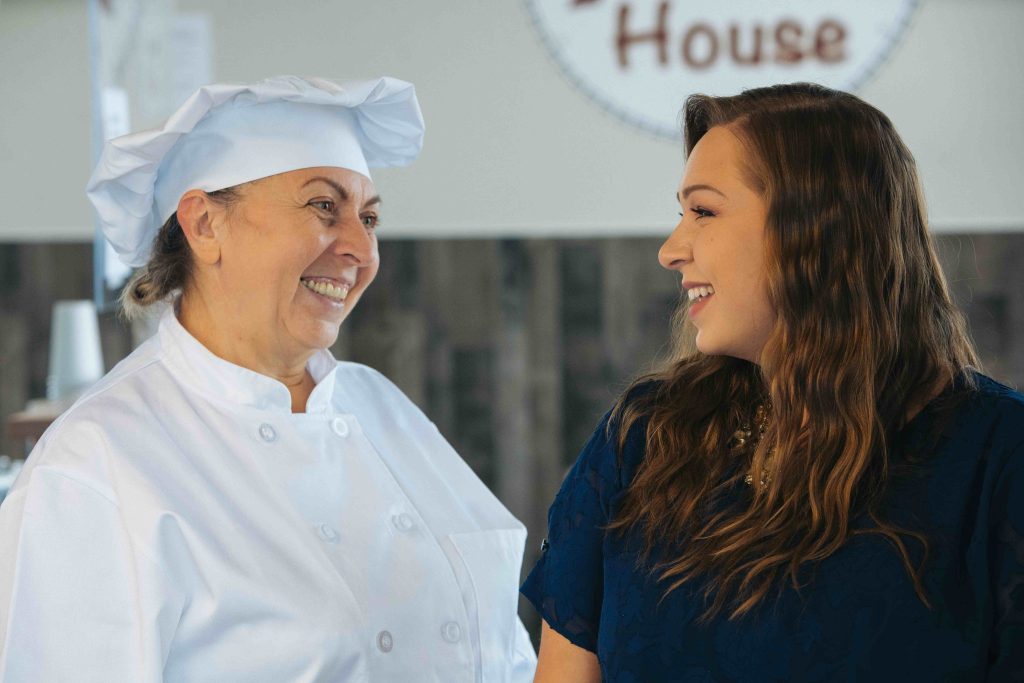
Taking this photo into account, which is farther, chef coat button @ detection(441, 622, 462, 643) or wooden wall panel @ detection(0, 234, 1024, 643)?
wooden wall panel @ detection(0, 234, 1024, 643)

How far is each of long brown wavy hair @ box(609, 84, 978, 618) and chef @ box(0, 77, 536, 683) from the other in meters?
0.39

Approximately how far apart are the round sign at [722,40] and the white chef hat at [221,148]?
1715mm

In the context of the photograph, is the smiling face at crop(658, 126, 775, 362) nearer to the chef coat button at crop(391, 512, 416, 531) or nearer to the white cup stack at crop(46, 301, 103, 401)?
the chef coat button at crop(391, 512, 416, 531)

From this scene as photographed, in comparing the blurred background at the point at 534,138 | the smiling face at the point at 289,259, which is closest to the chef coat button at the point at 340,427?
the smiling face at the point at 289,259

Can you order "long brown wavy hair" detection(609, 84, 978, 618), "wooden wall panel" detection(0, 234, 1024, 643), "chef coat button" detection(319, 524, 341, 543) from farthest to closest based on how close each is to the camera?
"wooden wall panel" detection(0, 234, 1024, 643) → "chef coat button" detection(319, 524, 341, 543) → "long brown wavy hair" detection(609, 84, 978, 618)

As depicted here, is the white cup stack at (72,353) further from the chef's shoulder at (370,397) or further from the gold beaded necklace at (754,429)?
the gold beaded necklace at (754,429)

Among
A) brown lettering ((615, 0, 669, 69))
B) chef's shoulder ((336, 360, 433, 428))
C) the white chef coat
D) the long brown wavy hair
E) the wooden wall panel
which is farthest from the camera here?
the wooden wall panel

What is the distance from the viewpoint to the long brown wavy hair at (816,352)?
3.90ft

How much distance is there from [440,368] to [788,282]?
8.75ft

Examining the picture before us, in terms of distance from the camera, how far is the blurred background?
3271 mm

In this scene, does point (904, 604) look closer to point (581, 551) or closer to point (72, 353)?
point (581, 551)

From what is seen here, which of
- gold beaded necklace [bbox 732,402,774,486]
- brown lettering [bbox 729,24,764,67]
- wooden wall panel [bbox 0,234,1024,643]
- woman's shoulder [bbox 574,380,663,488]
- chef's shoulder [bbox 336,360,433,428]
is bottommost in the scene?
wooden wall panel [bbox 0,234,1024,643]

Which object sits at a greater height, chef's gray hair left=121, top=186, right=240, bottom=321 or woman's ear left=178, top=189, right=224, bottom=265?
woman's ear left=178, top=189, right=224, bottom=265

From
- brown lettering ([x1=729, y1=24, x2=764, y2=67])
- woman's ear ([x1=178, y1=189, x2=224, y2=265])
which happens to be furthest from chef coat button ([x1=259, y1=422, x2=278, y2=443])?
brown lettering ([x1=729, y1=24, x2=764, y2=67])
